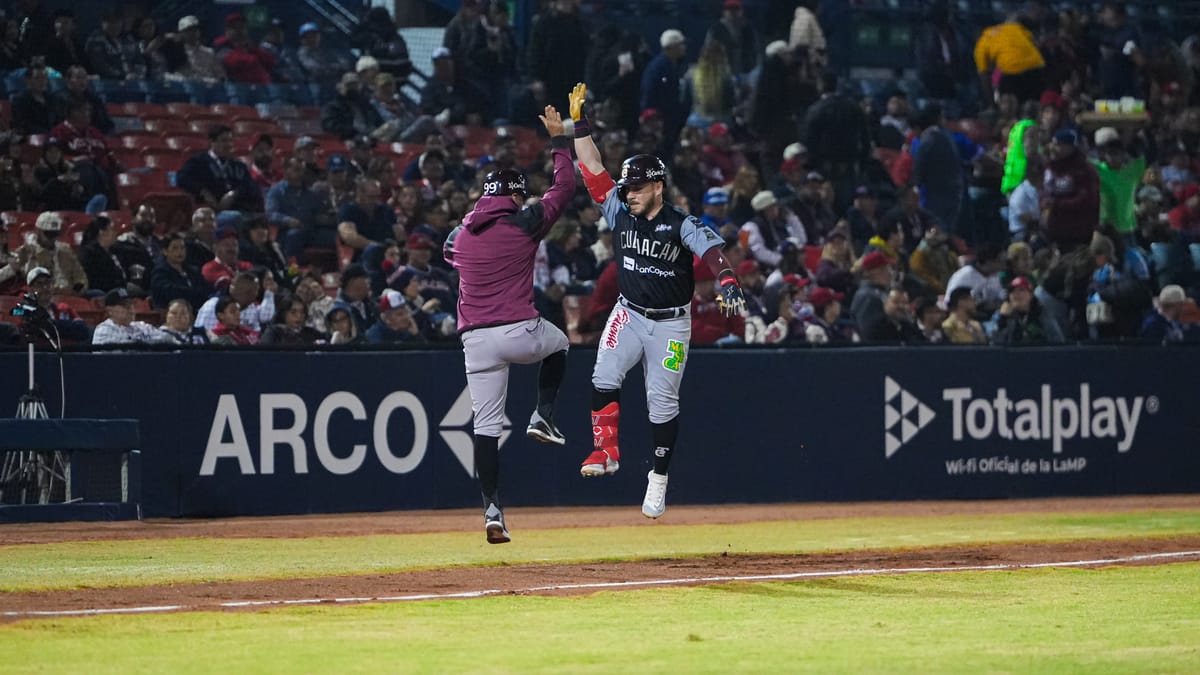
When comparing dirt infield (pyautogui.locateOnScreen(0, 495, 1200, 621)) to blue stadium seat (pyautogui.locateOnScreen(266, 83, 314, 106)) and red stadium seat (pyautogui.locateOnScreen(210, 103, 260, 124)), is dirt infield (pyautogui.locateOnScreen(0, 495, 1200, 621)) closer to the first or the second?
red stadium seat (pyautogui.locateOnScreen(210, 103, 260, 124))

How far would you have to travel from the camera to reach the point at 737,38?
73.2 ft

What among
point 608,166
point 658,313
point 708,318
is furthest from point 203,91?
point 658,313

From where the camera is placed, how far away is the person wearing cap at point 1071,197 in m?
19.8

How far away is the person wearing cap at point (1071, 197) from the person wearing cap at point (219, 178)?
908cm

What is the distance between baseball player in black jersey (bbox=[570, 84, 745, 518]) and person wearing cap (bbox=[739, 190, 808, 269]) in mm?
7563

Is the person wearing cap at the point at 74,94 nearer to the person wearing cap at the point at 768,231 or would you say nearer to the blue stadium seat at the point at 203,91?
the blue stadium seat at the point at 203,91

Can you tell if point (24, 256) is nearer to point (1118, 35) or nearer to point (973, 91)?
point (973, 91)

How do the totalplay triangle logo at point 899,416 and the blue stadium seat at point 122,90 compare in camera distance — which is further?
the blue stadium seat at point 122,90

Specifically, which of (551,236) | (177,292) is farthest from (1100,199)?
(177,292)

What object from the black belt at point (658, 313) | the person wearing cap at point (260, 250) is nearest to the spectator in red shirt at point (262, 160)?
the person wearing cap at point (260, 250)

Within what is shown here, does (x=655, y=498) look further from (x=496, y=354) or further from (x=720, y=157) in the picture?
(x=720, y=157)

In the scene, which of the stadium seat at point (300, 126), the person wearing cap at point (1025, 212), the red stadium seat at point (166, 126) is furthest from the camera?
the person wearing cap at point (1025, 212)

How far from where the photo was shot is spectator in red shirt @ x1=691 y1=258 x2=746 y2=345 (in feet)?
54.4

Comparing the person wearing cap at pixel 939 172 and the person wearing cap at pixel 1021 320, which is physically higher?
the person wearing cap at pixel 939 172
